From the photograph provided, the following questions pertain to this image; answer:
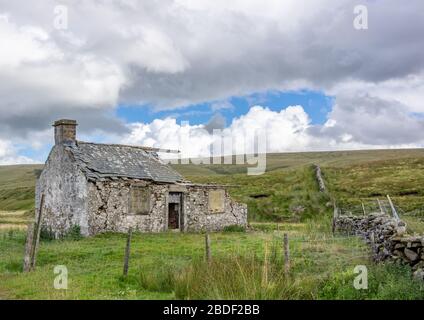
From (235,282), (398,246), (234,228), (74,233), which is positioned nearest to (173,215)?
(234,228)

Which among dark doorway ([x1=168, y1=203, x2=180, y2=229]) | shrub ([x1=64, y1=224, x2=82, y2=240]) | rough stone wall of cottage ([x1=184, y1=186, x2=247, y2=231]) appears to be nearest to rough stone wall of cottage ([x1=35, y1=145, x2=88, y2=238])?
shrub ([x1=64, y1=224, x2=82, y2=240])

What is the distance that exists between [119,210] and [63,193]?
128 inches

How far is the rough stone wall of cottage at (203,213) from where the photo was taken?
96.9 feet

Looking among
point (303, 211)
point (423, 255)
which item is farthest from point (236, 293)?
point (303, 211)

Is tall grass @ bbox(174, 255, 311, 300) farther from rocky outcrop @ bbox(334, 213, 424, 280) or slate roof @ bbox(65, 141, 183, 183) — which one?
slate roof @ bbox(65, 141, 183, 183)

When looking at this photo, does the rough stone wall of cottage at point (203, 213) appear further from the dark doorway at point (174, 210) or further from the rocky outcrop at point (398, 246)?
the rocky outcrop at point (398, 246)

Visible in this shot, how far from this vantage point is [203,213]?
98.6 ft

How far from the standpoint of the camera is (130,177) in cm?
2708

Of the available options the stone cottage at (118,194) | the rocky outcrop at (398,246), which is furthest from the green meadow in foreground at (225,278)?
the stone cottage at (118,194)
